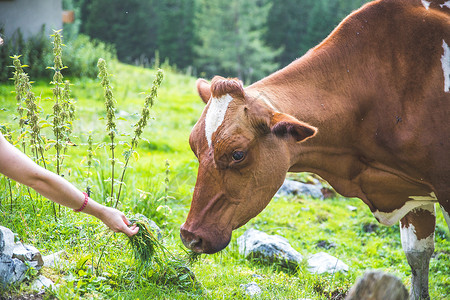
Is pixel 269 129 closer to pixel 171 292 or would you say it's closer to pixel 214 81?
pixel 214 81

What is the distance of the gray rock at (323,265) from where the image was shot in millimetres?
4816

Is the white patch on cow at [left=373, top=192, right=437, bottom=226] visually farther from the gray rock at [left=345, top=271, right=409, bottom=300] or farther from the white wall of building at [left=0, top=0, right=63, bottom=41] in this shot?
the white wall of building at [left=0, top=0, right=63, bottom=41]

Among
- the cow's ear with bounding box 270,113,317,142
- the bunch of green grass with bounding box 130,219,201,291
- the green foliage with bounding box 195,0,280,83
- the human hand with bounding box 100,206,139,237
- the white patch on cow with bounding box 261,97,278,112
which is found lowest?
the green foliage with bounding box 195,0,280,83

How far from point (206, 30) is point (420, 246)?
4057cm

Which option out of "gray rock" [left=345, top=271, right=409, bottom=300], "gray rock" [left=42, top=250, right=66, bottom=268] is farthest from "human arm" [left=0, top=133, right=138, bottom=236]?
"gray rock" [left=345, top=271, right=409, bottom=300]

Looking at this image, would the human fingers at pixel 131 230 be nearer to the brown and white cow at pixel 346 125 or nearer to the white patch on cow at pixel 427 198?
the brown and white cow at pixel 346 125

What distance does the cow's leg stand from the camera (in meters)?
4.72

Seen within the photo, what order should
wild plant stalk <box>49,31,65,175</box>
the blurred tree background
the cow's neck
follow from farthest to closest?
1. the blurred tree background
2. wild plant stalk <box>49,31,65,175</box>
3. the cow's neck

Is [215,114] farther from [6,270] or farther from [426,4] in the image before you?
[426,4]

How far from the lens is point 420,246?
476 cm

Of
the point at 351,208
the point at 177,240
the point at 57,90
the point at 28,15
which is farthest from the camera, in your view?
the point at 28,15

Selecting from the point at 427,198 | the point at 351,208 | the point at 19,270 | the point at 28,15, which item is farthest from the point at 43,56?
the point at 427,198

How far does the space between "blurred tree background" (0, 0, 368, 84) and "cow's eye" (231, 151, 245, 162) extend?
123 ft

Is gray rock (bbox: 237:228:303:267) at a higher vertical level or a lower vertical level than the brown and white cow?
lower
